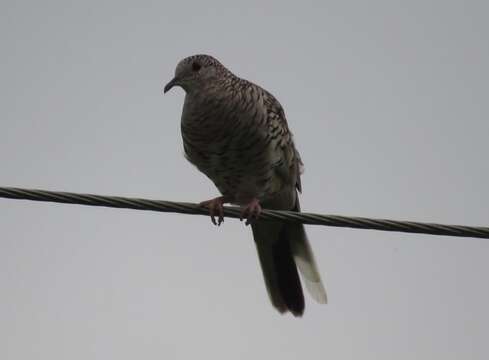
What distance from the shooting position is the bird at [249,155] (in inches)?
241

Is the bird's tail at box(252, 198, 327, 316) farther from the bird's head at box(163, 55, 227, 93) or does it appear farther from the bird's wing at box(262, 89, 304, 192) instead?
the bird's head at box(163, 55, 227, 93)

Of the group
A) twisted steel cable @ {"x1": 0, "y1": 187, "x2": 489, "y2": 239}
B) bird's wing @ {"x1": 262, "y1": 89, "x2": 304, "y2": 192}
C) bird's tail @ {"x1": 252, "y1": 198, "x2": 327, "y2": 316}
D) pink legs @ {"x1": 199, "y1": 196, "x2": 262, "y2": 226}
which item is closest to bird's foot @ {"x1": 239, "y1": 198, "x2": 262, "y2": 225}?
pink legs @ {"x1": 199, "y1": 196, "x2": 262, "y2": 226}

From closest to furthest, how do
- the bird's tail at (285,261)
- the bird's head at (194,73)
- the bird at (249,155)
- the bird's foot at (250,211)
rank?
1. the bird's foot at (250,211)
2. the bird at (249,155)
3. the bird's head at (194,73)
4. the bird's tail at (285,261)

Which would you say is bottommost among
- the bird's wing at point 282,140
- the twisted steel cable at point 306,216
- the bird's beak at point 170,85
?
the twisted steel cable at point 306,216

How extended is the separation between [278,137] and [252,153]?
11.1 inches

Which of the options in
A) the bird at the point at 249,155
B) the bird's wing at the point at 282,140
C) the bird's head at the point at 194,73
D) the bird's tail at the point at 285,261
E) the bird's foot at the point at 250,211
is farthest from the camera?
the bird's tail at the point at 285,261

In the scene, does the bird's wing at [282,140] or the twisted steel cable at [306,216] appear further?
the bird's wing at [282,140]

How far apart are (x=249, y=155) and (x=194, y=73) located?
0.90 meters

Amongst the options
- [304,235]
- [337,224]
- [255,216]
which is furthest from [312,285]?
[337,224]

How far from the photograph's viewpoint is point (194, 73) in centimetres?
654

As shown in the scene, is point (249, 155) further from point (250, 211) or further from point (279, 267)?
point (279, 267)

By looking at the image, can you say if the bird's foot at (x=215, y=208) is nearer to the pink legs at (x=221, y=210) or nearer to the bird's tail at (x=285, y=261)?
the pink legs at (x=221, y=210)

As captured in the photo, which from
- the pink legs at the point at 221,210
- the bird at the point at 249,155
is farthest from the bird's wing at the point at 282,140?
the pink legs at the point at 221,210

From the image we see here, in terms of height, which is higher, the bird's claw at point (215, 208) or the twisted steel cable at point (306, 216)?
the bird's claw at point (215, 208)
